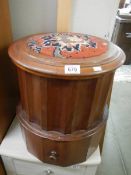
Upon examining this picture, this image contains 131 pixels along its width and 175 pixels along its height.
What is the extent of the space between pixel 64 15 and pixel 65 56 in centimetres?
33

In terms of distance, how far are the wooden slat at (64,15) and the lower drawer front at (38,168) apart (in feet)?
2.41

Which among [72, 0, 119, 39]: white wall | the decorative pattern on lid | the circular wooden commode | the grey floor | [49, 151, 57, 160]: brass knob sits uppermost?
[72, 0, 119, 39]: white wall

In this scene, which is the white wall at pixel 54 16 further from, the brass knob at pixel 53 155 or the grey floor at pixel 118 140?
the grey floor at pixel 118 140

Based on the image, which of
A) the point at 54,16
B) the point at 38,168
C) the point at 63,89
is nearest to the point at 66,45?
the point at 63,89

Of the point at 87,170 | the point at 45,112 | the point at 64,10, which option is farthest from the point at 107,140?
the point at 64,10

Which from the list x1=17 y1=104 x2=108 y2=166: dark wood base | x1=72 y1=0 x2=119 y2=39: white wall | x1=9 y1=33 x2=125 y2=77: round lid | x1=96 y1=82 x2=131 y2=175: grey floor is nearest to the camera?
x1=9 y1=33 x2=125 y2=77: round lid

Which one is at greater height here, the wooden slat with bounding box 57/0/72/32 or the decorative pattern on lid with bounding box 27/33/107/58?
the wooden slat with bounding box 57/0/72/32

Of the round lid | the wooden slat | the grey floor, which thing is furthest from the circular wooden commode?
the grey floor

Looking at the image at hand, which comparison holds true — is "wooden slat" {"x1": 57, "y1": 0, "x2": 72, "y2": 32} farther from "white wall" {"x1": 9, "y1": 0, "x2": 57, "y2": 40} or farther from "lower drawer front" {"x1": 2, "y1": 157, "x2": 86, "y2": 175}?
"lower drawer front" {"x1": 2, "y1": 157, "x2": 86, "y2": 175}

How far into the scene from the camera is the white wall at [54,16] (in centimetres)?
88

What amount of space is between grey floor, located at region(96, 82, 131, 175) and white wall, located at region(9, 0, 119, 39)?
982 mm

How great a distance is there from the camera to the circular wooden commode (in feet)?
1.94

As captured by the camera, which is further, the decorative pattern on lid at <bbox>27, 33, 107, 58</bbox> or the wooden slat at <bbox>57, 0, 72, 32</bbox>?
the wooden slat at <bbox>57, 0, 72, 32</bbox>

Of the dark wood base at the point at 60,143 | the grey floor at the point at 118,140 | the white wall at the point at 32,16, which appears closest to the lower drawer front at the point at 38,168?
the dark wood base at the point at 60,143
